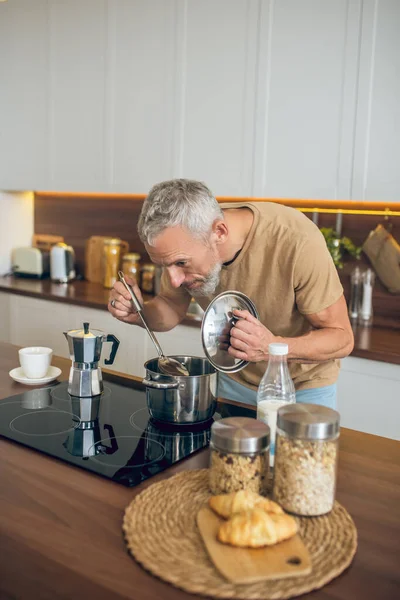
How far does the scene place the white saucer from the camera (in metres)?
1.93

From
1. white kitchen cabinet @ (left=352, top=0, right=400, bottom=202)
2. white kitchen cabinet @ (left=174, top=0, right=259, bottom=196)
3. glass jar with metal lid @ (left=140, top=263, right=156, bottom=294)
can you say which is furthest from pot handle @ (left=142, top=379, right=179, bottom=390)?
glass jar with metal lid @ (left=140, top=263, right=156, bottom=294)

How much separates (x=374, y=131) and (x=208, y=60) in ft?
3.14

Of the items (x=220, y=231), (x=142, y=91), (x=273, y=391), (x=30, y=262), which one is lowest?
(x=30, y=262)

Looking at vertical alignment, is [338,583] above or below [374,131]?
below

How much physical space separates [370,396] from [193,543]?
5.85ft

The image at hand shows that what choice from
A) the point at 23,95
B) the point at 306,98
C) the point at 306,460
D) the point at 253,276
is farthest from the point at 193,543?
the point at 23,95

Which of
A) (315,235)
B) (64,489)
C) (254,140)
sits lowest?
(64,489)

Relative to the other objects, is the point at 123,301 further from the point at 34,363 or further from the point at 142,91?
the point at 142,91

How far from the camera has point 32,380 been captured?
1.92 meters

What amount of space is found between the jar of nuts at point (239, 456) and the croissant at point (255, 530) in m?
0.13

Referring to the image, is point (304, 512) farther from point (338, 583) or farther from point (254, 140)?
point (254, 140)

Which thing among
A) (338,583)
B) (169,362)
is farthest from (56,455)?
(338,583)

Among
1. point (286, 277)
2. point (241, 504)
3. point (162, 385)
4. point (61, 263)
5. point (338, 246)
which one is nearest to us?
point (241, 504)

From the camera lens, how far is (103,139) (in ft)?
12.1
